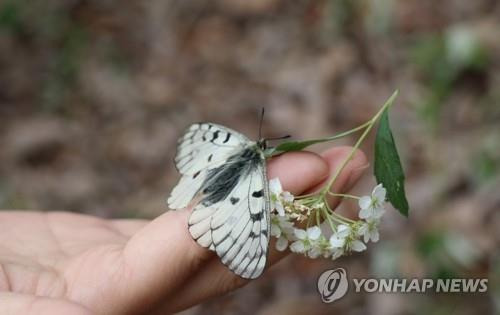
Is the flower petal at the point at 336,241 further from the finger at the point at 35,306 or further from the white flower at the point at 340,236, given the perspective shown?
the finger at the point at 35,306

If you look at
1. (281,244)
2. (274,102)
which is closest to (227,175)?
(281,244)

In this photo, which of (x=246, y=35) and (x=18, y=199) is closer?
(x=18, y=199)

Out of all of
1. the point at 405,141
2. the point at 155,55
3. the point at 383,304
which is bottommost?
the point at 383,304

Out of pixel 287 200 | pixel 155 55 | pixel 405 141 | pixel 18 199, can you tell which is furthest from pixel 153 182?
pixel 287 200

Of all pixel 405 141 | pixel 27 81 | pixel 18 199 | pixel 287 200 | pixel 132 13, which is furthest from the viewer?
pixel 132 13

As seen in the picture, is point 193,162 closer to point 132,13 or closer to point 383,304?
point 383,304

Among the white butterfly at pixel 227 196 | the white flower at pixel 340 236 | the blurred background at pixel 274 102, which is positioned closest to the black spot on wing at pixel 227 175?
the white butterfly at pixel 227 196

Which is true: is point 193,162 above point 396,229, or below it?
above
